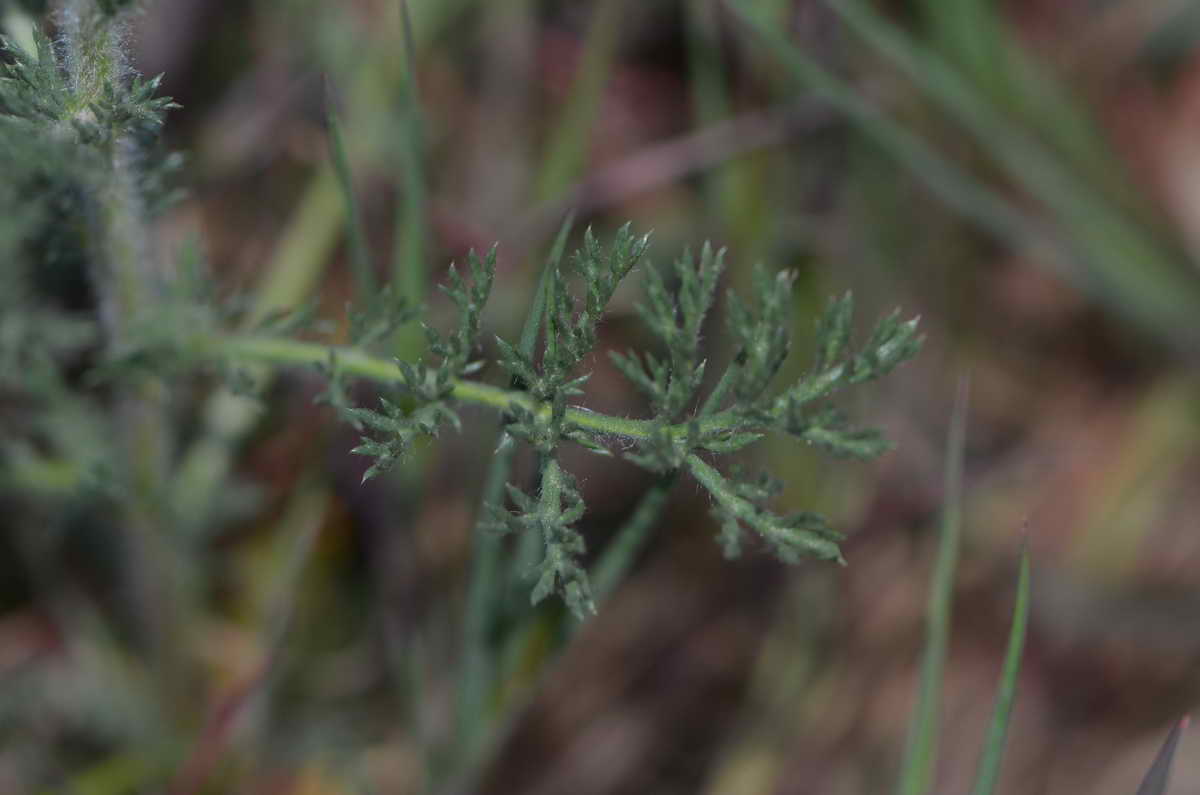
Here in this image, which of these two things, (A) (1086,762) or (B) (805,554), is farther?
(A) (1086,762)

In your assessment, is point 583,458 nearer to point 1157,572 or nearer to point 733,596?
point 733,596

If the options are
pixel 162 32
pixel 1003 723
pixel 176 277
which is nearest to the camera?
pixel 1003 723

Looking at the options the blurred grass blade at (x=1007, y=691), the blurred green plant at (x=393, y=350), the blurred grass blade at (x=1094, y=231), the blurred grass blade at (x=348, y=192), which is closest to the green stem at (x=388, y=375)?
the blurred green plant at (x=393, y=350)

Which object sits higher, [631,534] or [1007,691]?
[631,534]

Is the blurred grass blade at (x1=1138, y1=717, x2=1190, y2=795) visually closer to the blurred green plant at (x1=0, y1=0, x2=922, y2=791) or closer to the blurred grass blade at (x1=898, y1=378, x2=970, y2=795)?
the blurred grass blade at (x1=898, y1=378, x2=970, y2=795)

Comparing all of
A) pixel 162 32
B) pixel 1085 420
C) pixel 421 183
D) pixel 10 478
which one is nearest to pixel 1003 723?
pixel 421 183

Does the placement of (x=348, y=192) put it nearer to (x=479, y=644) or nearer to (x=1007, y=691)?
(x=479, y=644)

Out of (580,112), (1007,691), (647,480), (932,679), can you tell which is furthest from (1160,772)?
(580,112)

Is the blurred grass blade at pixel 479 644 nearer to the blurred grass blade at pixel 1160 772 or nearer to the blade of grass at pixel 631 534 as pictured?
the blade of grass at pixel 631 534
